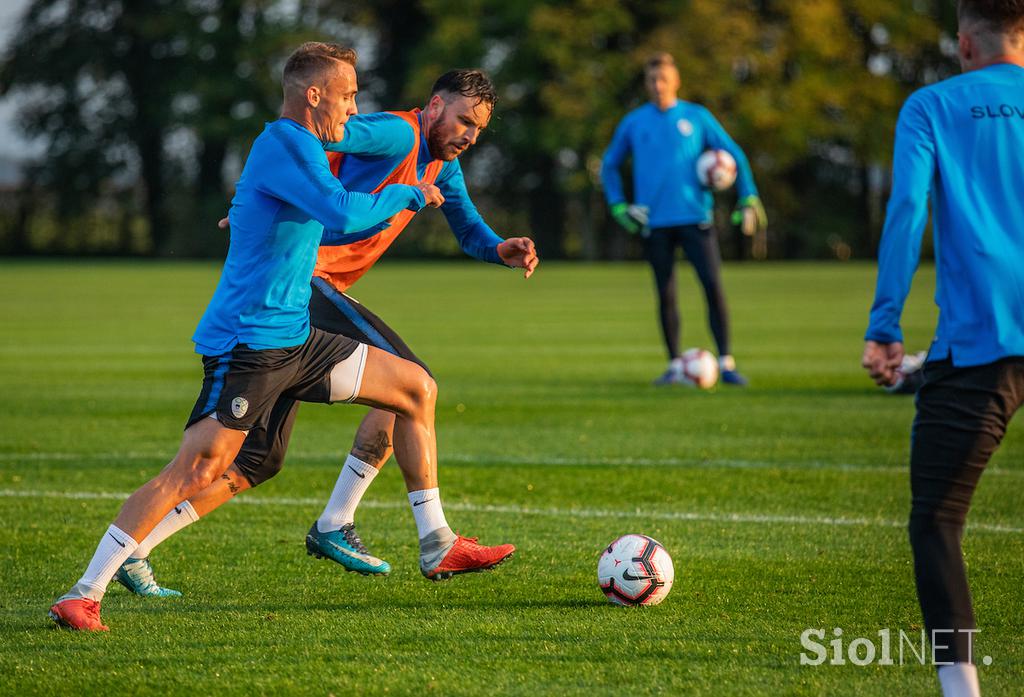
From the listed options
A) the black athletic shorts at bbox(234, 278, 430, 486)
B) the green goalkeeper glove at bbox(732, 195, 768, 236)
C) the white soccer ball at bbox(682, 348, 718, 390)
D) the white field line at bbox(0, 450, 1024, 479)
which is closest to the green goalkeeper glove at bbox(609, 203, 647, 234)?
the green goalkeeper glove at bbox(732, 195, 768, 236)

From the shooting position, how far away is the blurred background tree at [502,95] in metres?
50.9

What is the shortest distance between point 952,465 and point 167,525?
3004 mm

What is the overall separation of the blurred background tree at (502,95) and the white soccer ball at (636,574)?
42.3m

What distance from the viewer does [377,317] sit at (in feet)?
19.4

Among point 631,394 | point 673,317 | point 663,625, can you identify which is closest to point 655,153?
point 673,317

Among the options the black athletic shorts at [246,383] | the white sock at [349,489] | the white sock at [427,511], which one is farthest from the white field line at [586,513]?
the black athletic shorts at [246,383]

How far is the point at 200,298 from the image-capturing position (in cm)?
2688

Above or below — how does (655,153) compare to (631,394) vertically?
above

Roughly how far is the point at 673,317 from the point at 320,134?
8.11 meters

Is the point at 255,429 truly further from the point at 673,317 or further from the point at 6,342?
the point at 6,342

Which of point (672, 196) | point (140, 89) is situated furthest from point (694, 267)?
point (140, 89)

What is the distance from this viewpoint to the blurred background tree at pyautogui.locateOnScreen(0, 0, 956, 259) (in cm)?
5094

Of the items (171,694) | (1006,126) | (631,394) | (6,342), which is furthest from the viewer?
(6,342)

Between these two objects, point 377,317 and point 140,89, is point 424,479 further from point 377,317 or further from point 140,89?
point 140,89
